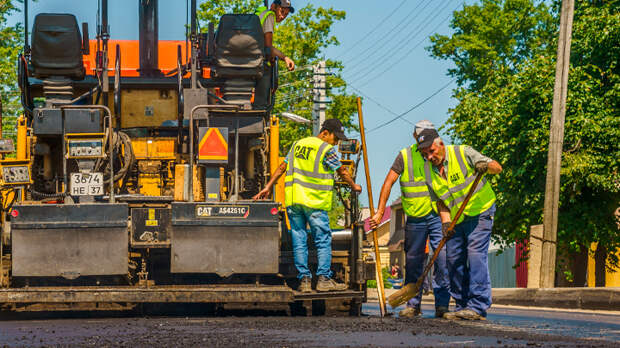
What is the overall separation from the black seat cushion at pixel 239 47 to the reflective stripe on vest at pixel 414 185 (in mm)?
1786

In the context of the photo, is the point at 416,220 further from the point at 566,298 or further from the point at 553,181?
the point at 553,181

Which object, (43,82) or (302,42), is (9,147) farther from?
(302,42)

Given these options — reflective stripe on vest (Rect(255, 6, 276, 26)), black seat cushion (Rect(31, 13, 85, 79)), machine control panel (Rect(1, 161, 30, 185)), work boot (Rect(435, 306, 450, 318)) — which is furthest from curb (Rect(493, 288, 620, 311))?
machine control panel (Rect(1, 161, 30, 185))

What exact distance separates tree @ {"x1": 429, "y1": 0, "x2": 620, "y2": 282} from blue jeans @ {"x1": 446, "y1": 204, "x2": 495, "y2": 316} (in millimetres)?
13732

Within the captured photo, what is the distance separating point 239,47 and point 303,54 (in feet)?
106

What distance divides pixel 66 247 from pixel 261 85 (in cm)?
283

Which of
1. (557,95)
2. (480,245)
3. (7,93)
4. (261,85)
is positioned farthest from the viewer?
(7,93)

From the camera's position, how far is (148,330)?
8.18m

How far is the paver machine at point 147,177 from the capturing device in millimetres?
9852

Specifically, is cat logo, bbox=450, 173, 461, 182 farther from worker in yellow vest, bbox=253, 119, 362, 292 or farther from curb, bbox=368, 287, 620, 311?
curb, bbox=368, 287, 620, 311

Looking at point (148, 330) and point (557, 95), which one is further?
point (557, 95)

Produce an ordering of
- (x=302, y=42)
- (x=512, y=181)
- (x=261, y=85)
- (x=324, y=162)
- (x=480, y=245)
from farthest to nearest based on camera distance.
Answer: (x=302, y=42) → (x=512, y=181) → (x=261, y=85) → (x=324, y=162) → (x=480, y=245)

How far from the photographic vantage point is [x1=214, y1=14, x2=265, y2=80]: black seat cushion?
10.8 metres

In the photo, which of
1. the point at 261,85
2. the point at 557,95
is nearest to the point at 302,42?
the point at 557,95
